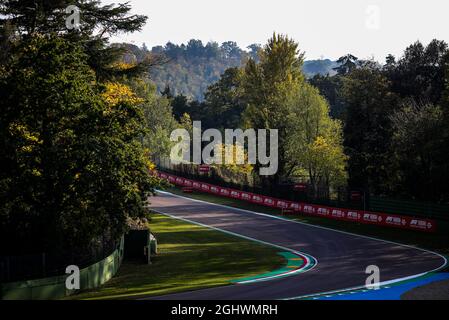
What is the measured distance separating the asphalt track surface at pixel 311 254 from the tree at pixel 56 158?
717cm

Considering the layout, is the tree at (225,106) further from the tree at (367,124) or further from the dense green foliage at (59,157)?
the dense green foliage at (59,157)

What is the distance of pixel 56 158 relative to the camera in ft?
90.7

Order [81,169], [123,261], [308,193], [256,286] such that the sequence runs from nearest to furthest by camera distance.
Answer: [256,286], [81,169], [123,261], [308,193]

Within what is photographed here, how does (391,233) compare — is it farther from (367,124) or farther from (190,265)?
(190,265)

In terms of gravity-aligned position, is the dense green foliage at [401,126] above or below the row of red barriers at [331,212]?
above

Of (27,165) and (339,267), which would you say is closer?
(27,165)

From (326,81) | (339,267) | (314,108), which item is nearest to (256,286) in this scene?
(339,267)

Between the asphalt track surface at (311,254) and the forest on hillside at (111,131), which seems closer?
the asphalt track surface at (311,254)

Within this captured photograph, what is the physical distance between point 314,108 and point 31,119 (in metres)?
48.6

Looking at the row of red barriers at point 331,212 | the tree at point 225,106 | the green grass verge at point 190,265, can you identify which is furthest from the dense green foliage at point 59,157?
the tree at point 225,106

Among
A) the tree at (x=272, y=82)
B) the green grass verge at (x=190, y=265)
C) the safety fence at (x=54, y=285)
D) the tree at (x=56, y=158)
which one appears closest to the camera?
the safety fence at (x=54, y=285)

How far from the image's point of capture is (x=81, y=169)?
2811 centimetres

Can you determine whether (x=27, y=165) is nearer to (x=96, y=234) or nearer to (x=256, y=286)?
(x=96, y=234)

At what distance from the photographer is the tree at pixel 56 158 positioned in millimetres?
27797
